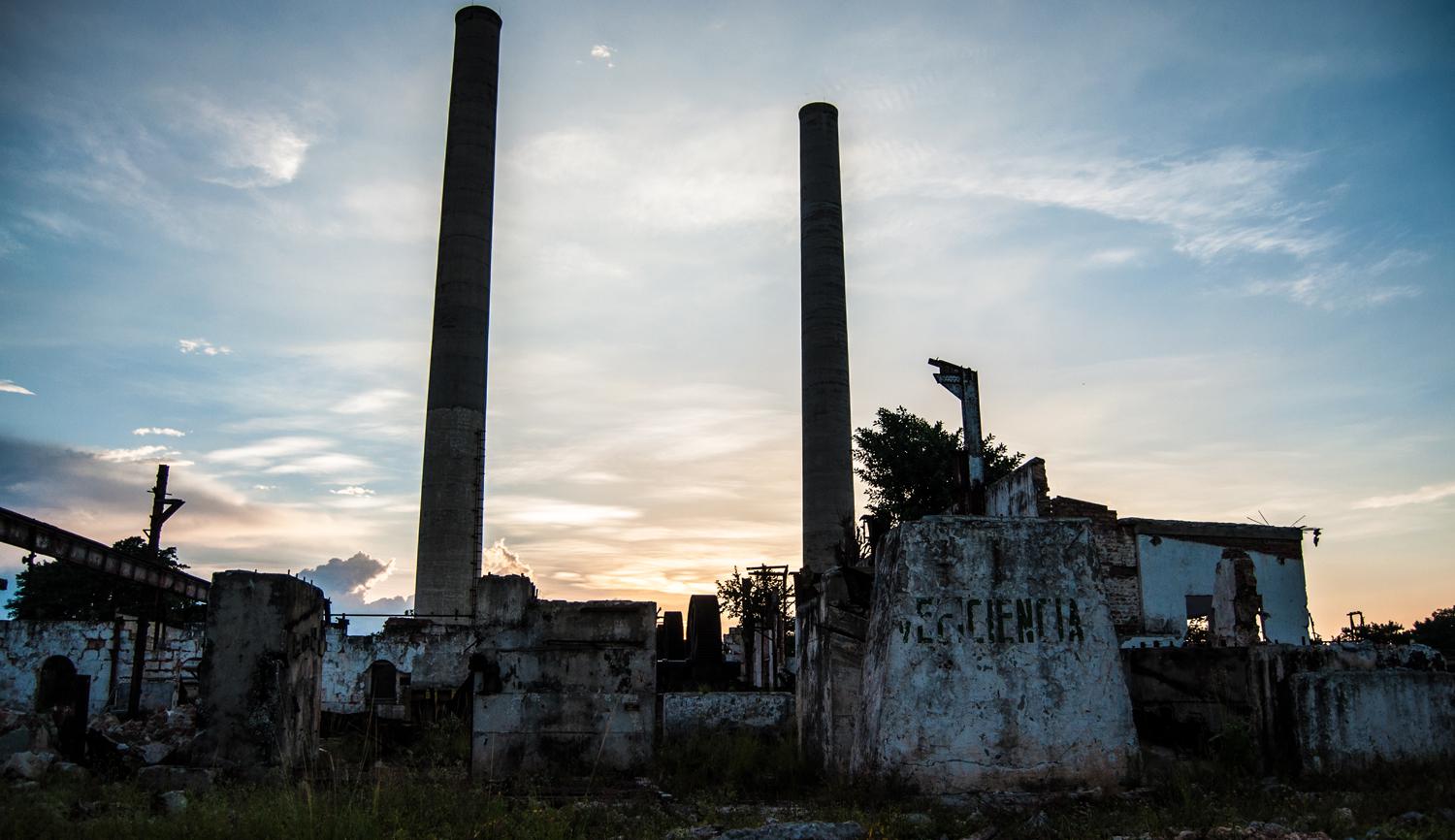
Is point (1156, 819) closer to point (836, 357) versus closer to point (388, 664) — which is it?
point (388, 664)

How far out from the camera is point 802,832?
16.3 feet

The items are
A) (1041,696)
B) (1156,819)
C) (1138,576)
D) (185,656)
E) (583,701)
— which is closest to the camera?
(1156,819)

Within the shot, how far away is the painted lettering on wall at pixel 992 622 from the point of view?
21.9ft

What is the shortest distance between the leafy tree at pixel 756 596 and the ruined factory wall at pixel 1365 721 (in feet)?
33.9

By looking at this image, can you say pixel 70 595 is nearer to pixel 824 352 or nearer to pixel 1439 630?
pixel 824 352

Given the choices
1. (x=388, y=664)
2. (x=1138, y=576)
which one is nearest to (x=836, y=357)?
(x=1138, y=576)

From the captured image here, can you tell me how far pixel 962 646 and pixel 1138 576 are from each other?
16.2m

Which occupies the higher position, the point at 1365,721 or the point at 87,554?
the point at 87,554

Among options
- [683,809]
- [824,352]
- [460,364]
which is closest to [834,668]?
[683,809]

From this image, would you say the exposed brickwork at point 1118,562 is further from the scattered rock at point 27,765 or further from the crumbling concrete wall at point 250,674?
the scattered rock at point 27,765

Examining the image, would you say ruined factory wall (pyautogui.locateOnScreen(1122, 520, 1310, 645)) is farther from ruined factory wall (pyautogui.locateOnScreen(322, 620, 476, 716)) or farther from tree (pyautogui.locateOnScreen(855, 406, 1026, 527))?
ruined factory wall (pyautogui.locateOnScreen(322, 620, 476, 716))

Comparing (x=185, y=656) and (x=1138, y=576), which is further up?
(x=1138, y=576)

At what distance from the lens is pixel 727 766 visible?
808cm

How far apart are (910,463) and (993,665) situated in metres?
21.2
